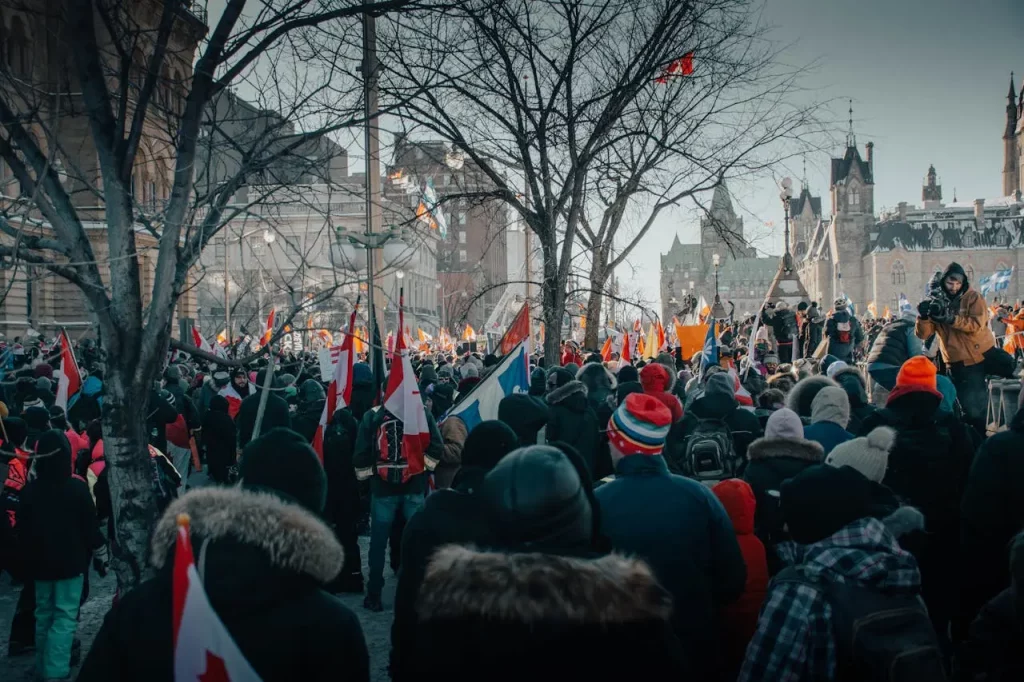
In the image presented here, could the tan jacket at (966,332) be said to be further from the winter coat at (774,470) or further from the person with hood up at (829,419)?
the winter coat at (774,470)

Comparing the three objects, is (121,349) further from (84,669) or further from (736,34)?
(736,34)

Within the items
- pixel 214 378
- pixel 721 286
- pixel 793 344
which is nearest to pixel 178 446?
pixel 214 378

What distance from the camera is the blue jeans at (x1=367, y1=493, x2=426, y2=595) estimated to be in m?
7.95

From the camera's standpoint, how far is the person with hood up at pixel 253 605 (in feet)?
8.84

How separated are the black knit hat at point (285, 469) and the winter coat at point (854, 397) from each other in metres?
5.53

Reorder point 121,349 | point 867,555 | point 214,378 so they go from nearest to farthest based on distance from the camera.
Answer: point 867,555, point 121,349, point 214,378

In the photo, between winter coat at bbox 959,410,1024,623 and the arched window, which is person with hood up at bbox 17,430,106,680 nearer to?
winter coat at bbox 959,410,1024,623

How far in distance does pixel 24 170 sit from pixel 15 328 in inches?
1407

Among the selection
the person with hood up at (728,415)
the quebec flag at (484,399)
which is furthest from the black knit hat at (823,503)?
the quebec flag at (484,399)

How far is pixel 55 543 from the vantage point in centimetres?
630

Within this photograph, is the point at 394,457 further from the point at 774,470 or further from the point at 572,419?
the point at 774,470

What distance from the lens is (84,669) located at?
8.93ft

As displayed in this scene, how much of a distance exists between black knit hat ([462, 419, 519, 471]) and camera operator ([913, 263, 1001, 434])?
5.71m

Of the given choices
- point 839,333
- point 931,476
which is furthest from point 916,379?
point 839,333
